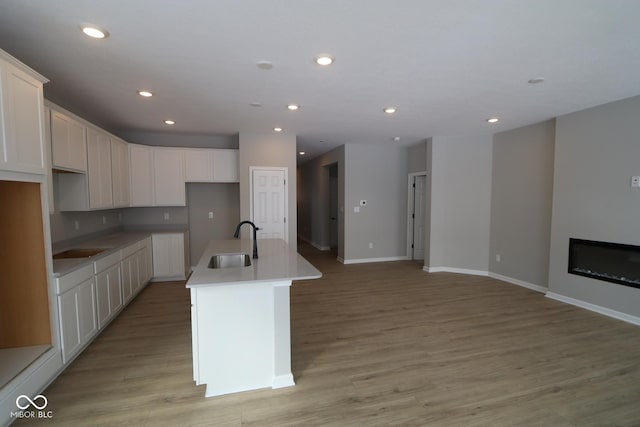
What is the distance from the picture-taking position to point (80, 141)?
333 centimetres

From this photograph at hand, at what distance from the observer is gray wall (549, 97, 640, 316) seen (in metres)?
3.50

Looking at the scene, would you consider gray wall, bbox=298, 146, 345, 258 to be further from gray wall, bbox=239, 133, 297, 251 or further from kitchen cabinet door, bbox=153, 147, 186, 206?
kitchen cabinet door, bbox=153, 147, 186, 206

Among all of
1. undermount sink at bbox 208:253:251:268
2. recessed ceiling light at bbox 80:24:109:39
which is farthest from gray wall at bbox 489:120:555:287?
recessed ceiling light at bbox 80:24:109:39

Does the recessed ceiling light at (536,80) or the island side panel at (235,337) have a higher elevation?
the recessed ceiling light at (536,80)

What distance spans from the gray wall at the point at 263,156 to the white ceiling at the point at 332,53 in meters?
1.12

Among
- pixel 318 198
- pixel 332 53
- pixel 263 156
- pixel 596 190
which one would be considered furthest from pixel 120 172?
pixel 596 190

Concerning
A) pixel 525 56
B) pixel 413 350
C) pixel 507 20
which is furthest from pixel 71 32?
pixel 413 350

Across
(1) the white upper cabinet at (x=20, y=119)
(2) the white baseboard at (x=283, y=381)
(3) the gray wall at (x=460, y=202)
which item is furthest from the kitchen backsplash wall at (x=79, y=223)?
(3) the gray wall at (x=460, y=202)

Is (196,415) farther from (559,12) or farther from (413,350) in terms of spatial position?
(559,12)

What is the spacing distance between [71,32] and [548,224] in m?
6.00

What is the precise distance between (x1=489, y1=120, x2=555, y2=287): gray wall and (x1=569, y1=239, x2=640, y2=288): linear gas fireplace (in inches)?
19.2

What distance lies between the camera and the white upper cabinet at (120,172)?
4.25 m

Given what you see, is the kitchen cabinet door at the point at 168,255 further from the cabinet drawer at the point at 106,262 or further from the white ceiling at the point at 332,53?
the white ceiling at the point at 332,53

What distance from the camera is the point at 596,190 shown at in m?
3.80
